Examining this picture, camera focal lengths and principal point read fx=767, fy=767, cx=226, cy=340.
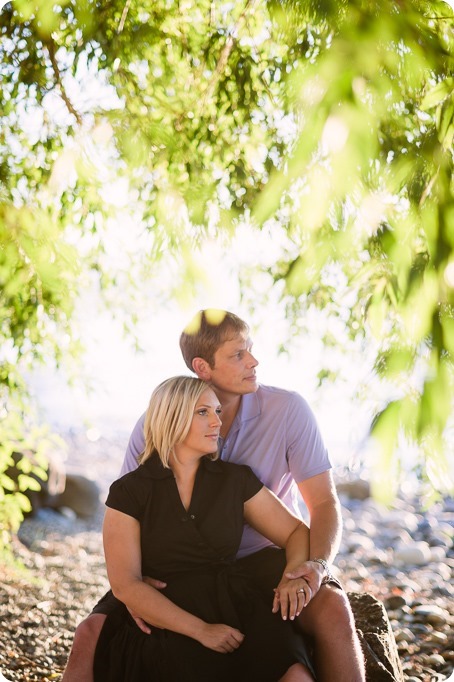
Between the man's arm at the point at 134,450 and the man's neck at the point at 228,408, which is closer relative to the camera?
the man's arm at the point at 134,450

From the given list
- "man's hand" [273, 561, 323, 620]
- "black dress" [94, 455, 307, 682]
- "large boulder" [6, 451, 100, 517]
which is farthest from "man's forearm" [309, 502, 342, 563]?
"large boulder" [6, 451, 100, 517]

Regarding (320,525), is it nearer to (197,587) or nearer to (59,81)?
(197,587)

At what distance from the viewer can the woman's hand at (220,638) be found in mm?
2164

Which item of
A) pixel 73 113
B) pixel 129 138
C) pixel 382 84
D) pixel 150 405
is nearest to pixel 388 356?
pixel 382 84

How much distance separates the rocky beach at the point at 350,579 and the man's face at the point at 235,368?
0.95 meters

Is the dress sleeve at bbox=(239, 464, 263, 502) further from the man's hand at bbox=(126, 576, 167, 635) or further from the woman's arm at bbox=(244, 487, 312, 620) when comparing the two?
the man's hand at bbox=(126, 576, 167, 635)

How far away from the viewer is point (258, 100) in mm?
3818

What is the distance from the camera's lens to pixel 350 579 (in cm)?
640

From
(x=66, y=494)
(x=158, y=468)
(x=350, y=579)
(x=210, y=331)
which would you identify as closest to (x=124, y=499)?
(x=158, y=468)

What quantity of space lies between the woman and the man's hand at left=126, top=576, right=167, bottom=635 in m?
0.02

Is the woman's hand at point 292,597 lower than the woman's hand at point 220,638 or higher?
higher

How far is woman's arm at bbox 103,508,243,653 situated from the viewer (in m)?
2.18

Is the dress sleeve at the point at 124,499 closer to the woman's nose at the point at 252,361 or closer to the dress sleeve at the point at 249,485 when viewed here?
the dress sleeve at the point at 249,485

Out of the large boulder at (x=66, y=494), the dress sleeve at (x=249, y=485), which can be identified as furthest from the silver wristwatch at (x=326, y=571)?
the large boulder at (x=66, y=494)
